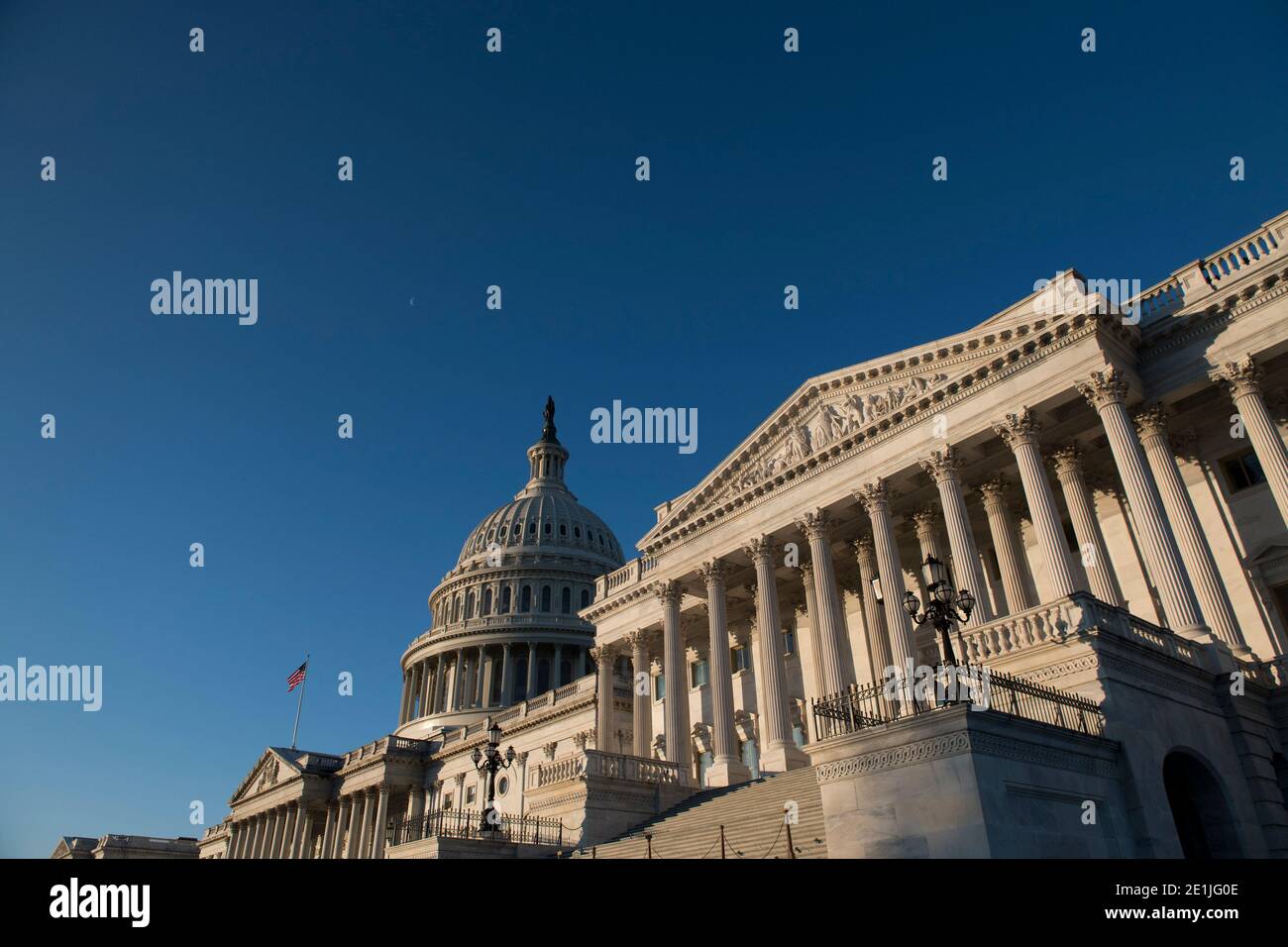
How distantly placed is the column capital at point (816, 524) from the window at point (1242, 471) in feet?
44.8

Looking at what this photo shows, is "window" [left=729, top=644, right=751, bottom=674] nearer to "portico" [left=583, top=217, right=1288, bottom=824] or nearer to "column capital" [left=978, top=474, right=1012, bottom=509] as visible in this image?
"portico" [left=583, top=217, right=1288, bottom=824]

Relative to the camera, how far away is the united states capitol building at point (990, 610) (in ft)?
52.5

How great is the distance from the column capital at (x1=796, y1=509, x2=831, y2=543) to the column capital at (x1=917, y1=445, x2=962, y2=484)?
500 centimetres

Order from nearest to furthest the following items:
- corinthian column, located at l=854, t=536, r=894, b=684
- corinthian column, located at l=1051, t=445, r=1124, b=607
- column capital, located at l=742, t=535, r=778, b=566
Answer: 1. corinthian column, located at l=1051, t=445, r=1124, b=607
2. corinthian column, located at l=854, t=536, r=894, b=684
3. column capital, located at l=742, t=535, r=778, b=566

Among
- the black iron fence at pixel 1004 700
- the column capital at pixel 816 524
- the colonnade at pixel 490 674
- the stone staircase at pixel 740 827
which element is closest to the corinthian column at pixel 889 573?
the column capital at pixel 816 524

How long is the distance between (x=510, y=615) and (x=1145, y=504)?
89.2 meters

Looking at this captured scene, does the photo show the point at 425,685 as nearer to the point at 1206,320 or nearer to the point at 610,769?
the point at 610,769

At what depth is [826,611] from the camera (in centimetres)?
3256

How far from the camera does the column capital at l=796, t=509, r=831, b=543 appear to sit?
33656 millimetres

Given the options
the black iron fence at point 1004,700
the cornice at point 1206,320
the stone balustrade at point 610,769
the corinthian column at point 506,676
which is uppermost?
the corinthian column at point 506,676

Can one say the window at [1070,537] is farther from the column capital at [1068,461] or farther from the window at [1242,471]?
the window at [1242,471]

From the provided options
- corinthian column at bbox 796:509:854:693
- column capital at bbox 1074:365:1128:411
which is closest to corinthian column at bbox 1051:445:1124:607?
column capital at bbox 1074:365:1128:411
